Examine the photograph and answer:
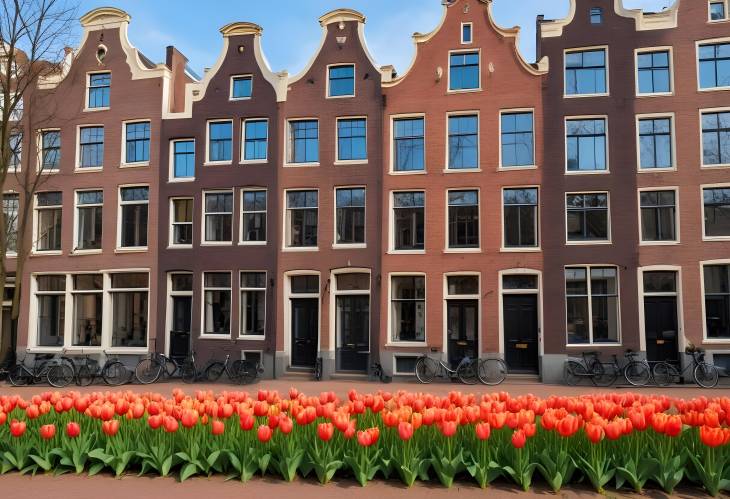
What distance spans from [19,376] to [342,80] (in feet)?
53.6

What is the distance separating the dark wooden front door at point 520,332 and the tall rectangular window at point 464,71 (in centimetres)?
815

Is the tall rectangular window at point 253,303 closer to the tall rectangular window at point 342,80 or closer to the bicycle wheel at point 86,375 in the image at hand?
the bicycle wheel at point 86,375

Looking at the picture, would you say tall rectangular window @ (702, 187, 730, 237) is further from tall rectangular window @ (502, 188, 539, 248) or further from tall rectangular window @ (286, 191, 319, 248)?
A: tall rectangular window @ (286, 191, 319, 248)

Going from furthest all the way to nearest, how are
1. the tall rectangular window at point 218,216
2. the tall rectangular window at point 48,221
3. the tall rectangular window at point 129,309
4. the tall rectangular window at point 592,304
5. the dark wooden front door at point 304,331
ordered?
the tall rectangular window at point 48,221, the tall rectangular window at point 129,309, the tall rectangular window at point 218,216, the dark wooden front door at point 304,331, the tall rectangular window at point 592,304

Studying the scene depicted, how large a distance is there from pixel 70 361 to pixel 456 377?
45.8ft

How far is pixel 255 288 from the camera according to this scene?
24.5 m

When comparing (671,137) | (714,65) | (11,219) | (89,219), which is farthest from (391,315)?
(11,219)

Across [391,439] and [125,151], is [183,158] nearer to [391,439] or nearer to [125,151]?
[125,151]

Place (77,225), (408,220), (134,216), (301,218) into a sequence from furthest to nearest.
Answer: (77,225) → (134,216) → (301,218) → (408,220)

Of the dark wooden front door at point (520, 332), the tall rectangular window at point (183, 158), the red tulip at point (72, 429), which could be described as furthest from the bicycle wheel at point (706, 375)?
the tall rectangular window at point (183, 158)

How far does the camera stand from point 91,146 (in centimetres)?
2683

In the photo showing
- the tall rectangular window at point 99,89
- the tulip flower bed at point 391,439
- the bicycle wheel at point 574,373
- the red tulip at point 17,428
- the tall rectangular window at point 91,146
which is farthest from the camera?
the tall rectangular window at point 99,89

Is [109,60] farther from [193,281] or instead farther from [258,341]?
[258,341]

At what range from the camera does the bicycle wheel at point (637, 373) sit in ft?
66.2
